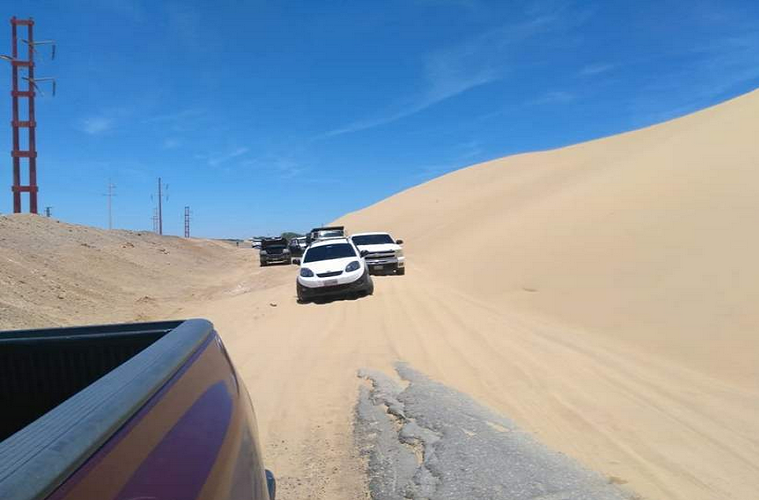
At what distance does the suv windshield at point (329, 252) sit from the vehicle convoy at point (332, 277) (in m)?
0.03

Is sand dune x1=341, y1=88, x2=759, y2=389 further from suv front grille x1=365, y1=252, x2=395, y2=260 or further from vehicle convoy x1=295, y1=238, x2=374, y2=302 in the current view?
vehicle convoy x1=295, y1=238, x2=374, y2=302

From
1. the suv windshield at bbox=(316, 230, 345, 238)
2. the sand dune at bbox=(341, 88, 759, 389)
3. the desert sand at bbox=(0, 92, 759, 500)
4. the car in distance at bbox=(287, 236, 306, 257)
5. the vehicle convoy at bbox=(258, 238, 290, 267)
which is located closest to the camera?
the desert sand at bbox=(0, 92, 759, 500)

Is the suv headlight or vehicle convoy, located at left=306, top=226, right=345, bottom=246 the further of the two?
vehicle convoy, located at left=306, top=226, right=345, bottom=246

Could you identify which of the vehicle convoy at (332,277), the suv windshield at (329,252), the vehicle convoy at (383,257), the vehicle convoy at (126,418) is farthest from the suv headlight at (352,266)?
the vehicle convoy at (126,418)

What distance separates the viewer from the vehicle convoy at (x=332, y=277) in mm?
15320

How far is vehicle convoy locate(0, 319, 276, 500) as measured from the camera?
1.26 m

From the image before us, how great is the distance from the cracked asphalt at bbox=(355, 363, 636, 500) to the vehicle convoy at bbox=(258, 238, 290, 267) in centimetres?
3333

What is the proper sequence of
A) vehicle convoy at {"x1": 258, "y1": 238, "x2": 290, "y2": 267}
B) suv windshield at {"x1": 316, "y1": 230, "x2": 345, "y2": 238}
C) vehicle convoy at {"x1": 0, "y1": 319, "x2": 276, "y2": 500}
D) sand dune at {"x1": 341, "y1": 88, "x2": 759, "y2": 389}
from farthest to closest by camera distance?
vehicle convoy at {"x1": 258, "y1": 238, "x2": 290, "y2": 267}
suv windshield at {"x1": 316, "y1": 230, "x2": 345, "y2": 238}
sand dune at {"x1": 341, "y1": 88, "x2": 759, "y2": 389}
vehicle convoy at {"x1": 0, "y1": 319, "x2": 276, "y2": 500}

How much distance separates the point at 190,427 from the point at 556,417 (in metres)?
4.79

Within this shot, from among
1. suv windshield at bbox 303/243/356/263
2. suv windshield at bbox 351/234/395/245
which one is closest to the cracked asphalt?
suv windshield at bbox 303/243/356/263

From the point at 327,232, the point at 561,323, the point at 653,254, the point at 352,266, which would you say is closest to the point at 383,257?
the point at 352,266

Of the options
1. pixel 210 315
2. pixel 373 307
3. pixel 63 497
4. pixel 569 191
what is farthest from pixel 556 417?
pixel 569 191

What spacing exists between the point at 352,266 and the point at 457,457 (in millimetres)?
11069

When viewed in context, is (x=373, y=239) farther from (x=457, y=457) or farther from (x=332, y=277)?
(x=457, y=457)
